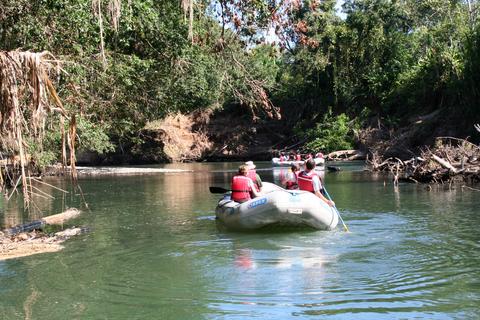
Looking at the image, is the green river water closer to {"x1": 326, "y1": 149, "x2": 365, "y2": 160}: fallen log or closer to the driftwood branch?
the driftwood branch

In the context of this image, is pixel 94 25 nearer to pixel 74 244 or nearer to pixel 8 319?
pixel 74 244

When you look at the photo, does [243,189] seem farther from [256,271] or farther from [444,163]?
[444,163]

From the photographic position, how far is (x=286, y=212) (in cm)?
1158

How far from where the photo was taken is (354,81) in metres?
47.9

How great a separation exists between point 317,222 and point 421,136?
2465cm

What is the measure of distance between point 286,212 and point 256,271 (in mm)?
2955

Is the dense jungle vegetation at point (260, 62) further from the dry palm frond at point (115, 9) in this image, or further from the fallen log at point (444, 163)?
Result: the fallen log at point (444, 163)

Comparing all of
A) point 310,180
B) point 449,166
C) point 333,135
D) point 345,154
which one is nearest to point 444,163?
point 449,166

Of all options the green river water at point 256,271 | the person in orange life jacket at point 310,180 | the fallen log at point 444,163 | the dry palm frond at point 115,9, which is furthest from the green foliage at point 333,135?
the dry palm frond at point 115,9

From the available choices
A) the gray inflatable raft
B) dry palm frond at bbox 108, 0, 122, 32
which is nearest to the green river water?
the gray inflatable raft

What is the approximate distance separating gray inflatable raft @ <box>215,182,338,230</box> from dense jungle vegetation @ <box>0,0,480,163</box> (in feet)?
5.95

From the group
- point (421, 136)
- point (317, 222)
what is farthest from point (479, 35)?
point (317, 222)

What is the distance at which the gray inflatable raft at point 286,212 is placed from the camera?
11.6 metres

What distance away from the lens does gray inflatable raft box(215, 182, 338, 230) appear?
1157cm
